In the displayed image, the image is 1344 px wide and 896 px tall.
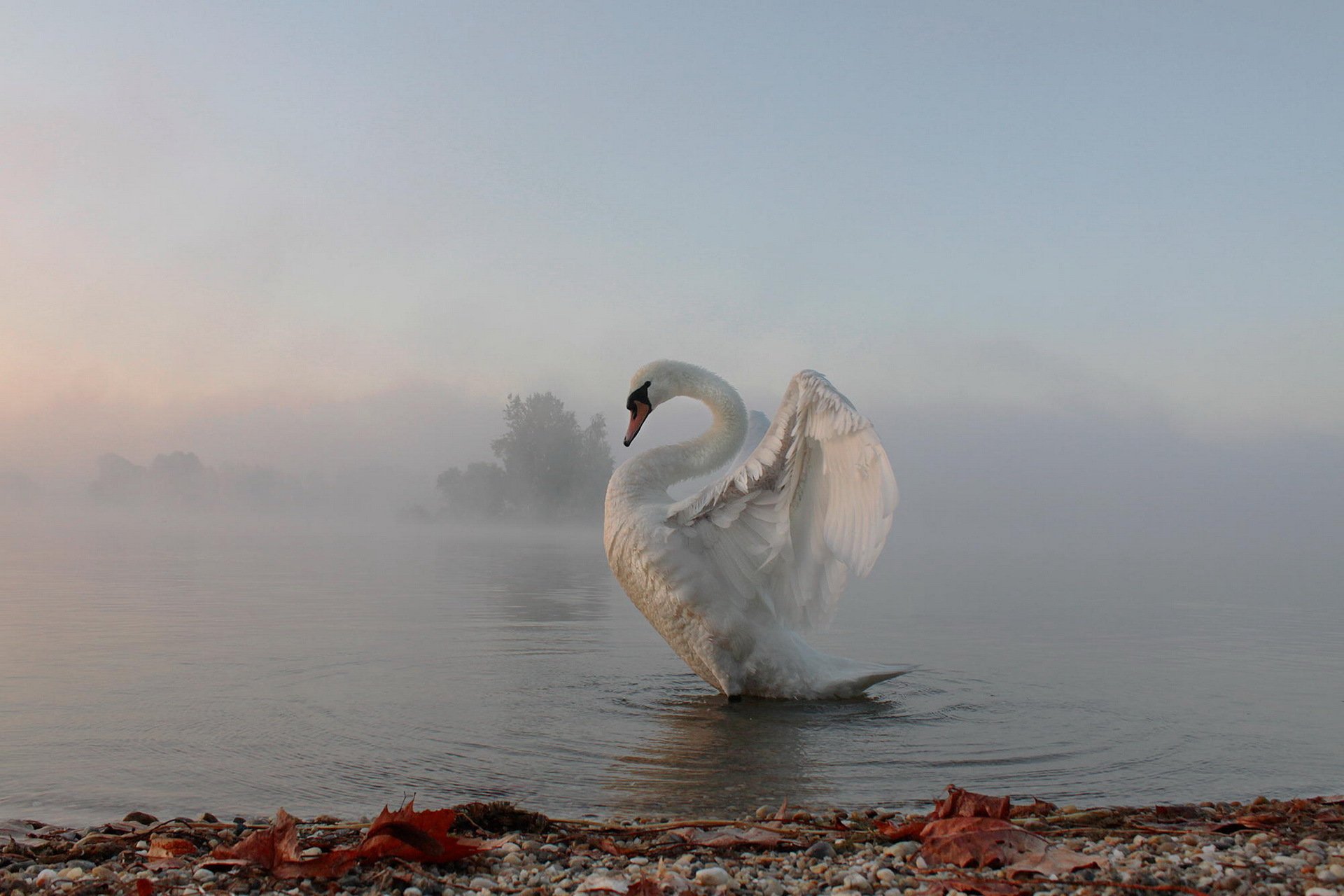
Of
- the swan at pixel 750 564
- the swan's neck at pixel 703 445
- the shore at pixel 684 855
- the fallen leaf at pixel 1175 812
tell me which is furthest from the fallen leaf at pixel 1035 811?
the swan's neck at pixel 703 445

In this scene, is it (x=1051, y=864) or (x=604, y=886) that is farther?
(x=1051, y=864)

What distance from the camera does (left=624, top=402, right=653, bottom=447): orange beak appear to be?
950 centimetres

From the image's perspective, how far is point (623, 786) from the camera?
512cm

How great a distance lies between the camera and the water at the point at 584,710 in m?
5.14

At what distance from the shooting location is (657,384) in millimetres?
9398

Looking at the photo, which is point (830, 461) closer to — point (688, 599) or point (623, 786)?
point (688, 599)

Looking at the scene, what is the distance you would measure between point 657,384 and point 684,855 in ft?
20.1

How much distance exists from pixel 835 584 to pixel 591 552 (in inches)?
1223

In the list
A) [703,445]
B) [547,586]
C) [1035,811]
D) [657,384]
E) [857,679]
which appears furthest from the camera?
[547,586]

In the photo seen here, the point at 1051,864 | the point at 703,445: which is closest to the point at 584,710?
the point at 703,445

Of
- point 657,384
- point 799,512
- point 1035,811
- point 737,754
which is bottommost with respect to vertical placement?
point 737,754

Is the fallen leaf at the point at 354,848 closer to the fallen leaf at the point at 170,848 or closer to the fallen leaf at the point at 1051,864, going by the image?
the fallen leaf at the point at 170,848

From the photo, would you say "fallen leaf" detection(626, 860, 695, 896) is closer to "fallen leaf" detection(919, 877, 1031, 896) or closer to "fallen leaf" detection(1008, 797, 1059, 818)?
"fallen leaf" detection(919, 877, 1031, 896)

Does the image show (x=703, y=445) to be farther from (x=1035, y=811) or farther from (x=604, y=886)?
(x=604, y=886)
